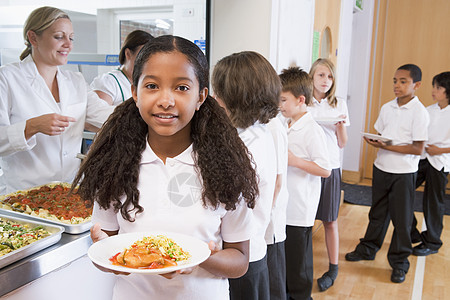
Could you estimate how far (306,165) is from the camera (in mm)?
2281

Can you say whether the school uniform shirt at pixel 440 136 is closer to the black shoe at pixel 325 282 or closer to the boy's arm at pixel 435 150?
the boy's arm at pixel 435 150

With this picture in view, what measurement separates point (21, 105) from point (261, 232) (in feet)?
3.88

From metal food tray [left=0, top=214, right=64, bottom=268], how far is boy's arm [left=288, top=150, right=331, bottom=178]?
1.24 meters

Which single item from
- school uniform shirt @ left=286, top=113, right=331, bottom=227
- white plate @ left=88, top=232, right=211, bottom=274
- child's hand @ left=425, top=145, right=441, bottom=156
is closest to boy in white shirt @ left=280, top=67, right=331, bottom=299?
school uniform shirt @ left=286, top=113, right=331, bottom=227

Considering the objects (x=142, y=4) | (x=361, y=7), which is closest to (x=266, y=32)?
(x=142, y=4)

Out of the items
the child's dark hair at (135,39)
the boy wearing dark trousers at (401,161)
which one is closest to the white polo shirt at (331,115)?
the boy wearing dark trousers at (401,161)

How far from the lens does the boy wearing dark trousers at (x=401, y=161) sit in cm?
305

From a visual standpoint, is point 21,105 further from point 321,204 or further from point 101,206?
point 321,204

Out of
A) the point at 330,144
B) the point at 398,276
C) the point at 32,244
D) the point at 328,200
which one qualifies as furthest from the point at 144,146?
the point at 398,276

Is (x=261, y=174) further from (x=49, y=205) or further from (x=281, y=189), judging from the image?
(x=49, y=205)

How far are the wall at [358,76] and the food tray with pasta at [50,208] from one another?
15.7 feet

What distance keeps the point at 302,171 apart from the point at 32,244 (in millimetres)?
1480

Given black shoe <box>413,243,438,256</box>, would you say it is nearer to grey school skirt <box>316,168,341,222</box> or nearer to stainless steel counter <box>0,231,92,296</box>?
grey school skirt <box>316,168,341,222</box>

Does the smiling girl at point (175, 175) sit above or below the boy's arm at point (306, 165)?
above
